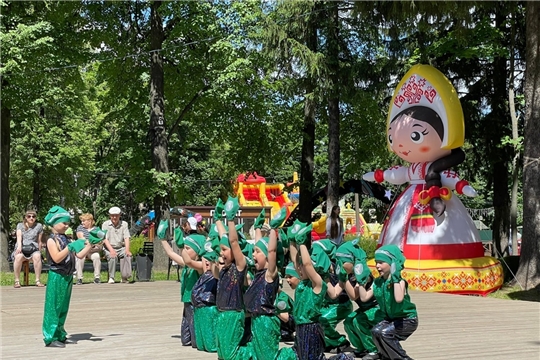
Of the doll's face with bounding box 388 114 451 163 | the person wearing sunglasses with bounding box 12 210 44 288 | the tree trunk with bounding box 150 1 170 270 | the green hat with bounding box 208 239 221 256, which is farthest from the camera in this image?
the tree trunk with bounding box 150 1 170 270

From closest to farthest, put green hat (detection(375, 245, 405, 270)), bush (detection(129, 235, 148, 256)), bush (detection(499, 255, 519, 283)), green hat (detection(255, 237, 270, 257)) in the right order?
green hat (detection(375, 245, 405, 270)) < green hat (detection(255, 237, 270, 257)) < bush (detection(499, 255, 519, 283)) < bush (detection(129, 235, 148, 256))

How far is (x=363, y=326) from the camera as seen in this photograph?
8.67m

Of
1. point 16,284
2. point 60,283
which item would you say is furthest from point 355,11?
point 60,283

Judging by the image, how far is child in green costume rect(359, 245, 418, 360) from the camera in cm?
801

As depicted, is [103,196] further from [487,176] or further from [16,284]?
[16,284]

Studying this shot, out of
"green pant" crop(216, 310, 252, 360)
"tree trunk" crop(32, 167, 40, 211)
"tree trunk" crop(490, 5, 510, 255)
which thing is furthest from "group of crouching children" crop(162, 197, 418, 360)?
"tree trunk" crop(32, 167, 40, 211)

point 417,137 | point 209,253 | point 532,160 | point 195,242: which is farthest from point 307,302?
point 532,160

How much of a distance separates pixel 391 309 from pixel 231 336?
1.66 meters

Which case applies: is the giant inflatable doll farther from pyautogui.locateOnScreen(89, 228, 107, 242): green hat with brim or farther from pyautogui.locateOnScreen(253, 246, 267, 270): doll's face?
pyautogui.locateOnScreen(253, 246, 267, 270): doll's face

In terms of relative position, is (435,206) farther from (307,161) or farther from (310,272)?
(310,272)

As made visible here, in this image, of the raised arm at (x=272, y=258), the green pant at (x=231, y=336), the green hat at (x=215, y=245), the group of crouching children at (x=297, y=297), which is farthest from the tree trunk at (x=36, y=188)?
the raised arm at (x=272, y=258)

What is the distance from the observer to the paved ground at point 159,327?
911 centimetres

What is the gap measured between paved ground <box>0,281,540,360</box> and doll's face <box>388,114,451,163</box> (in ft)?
9.79

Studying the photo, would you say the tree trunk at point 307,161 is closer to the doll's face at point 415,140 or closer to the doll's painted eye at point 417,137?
the doll's face at point 415,140
